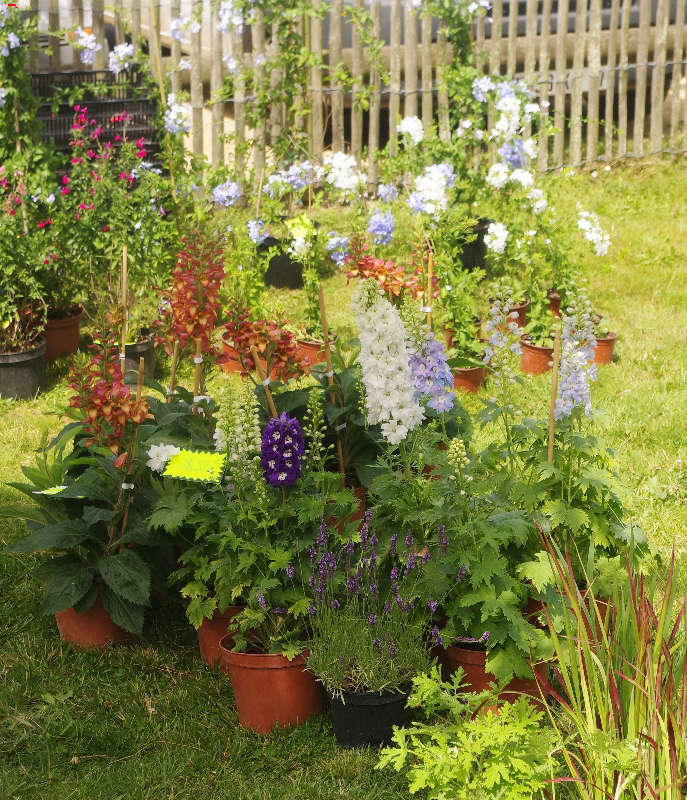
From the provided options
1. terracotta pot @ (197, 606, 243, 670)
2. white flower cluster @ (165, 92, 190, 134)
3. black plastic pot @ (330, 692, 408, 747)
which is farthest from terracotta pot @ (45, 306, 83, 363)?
black plastic pot @ (330, 692, 408, 747)

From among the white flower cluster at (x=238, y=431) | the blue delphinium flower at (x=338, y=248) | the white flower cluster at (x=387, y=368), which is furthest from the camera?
the blue delphinium flower at (x=338, y=248)

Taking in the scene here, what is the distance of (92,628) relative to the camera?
3.34m

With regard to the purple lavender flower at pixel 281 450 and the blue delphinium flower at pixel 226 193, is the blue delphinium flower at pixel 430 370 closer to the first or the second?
the purple lavender flower at pixel 281 450

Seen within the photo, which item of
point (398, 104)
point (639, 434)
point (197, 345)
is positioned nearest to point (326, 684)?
point (197, 345)

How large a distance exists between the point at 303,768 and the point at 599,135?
778cm

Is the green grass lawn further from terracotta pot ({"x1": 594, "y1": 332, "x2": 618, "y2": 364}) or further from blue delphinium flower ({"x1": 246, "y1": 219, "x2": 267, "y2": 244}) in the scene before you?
blue delphinium flower ({"x1": 246, "y1": 219, "x2": 267, "y2": 244})

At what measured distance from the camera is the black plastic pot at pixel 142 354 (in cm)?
553

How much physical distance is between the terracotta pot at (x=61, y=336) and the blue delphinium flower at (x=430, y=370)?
3461 mm

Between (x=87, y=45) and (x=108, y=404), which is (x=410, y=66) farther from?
(x=108, y=404)

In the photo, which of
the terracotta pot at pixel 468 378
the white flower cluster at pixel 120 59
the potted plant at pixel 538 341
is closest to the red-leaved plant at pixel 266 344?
the terracotta pot at pixel 468 378

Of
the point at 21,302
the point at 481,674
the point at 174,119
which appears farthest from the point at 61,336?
the point at 481,674

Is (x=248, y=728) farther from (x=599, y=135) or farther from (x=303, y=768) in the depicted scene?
(x=599, y=135)

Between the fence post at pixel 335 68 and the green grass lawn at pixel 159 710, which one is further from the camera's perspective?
the fence post at pixel 335 68

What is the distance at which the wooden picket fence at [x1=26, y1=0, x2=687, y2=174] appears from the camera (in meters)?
7.36
